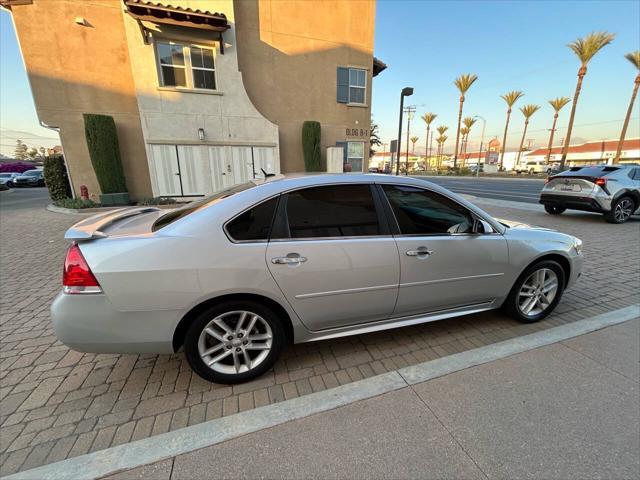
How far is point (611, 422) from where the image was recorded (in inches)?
77.1

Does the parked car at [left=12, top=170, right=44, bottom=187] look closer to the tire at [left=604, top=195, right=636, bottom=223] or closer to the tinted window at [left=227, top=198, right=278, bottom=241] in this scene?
the tinted window at [left=227, top=198, right=278, bottom=241]

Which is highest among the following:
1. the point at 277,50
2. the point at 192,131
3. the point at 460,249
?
the point at 277,50

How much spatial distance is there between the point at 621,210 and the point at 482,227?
8.58m

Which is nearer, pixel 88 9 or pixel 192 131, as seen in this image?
pixel 88 9

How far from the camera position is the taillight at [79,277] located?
193 cm

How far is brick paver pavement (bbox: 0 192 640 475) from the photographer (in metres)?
1.92

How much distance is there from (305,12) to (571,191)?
470 inches

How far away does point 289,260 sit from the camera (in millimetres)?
2201

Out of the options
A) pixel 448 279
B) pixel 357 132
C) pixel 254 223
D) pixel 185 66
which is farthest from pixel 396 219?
pixel 357 132

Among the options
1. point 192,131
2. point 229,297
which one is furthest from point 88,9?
point 229,297

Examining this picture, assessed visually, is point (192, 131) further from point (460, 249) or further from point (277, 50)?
point (460, 249)

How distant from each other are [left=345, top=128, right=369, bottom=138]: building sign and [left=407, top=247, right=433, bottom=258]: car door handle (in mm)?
12504

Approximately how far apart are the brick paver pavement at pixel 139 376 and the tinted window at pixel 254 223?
120 centimetres

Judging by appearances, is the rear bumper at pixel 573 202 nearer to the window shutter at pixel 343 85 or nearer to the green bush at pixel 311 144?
the green bush at pixel 311 144
